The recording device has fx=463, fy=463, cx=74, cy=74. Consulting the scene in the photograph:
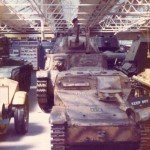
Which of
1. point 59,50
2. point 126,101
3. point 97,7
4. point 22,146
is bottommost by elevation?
point 22,146

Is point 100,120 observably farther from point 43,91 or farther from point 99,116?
point 43,91

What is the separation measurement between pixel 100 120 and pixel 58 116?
0.79 m

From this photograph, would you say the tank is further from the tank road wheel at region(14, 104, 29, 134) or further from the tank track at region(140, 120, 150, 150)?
the tank road wheel at region(14, 104, 29, 134)

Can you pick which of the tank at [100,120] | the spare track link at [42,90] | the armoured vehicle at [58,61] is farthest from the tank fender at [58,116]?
the spare track link at [42,90]

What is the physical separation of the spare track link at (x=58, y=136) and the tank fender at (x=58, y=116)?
93mm

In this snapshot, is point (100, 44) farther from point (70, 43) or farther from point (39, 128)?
point (39, 128)

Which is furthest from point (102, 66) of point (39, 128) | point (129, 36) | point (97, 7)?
point (129, 36)

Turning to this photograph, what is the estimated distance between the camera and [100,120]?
27.6 feet

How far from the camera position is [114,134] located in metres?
8.27

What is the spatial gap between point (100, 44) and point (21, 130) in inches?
485

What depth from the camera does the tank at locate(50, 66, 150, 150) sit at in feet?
26.7

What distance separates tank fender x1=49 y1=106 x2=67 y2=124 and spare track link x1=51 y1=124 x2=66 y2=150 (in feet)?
0.30

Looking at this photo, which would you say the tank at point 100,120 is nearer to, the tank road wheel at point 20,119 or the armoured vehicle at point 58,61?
the tank road wheel at point 20,119

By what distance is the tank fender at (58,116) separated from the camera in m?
7.98
